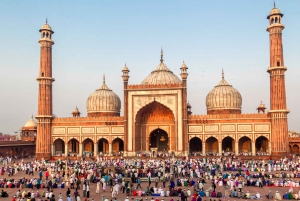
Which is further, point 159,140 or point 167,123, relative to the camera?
point 159,140

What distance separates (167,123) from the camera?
114 feet

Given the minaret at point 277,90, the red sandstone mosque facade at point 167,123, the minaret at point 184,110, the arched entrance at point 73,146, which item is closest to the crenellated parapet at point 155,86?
the red sandstone mosque facade at point 167,123

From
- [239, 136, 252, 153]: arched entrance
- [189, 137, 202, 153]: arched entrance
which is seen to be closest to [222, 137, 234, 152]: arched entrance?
[239, 136, 252, 153]: arched entrance

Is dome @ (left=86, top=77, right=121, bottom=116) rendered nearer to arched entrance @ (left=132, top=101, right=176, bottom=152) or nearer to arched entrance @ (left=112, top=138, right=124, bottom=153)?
arched entrance @ (left=112, top=138, right=124, bottom=153)

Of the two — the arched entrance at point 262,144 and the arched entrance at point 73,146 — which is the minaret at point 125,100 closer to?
the arched entrance at point 73,146

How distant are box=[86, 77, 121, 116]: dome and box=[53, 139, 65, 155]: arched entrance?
16.6ft

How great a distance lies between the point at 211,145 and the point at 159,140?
574 centimetres

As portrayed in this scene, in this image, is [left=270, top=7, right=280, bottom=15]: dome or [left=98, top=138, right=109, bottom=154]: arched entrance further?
[left=98, top=138, right=109, bottom=154]: arched entrance

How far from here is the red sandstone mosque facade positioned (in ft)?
104

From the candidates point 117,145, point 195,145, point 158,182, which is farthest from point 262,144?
point 158,182

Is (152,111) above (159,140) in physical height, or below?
above

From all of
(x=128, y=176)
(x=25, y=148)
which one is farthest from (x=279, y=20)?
(x=25, y=148)

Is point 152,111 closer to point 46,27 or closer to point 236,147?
point 236,147

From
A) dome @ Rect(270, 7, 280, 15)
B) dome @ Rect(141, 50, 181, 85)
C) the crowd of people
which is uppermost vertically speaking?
dome @ Rect(270, 7, 280, 15)
